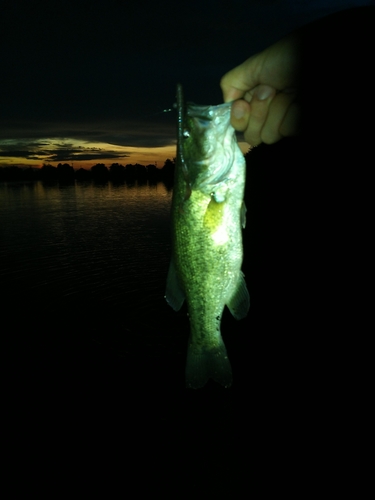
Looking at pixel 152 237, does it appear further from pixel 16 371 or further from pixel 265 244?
pixel 16 371

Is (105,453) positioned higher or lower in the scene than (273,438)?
lower

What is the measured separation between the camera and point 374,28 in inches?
92.3

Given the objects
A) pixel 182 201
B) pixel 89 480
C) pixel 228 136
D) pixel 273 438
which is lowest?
pixel 89 480

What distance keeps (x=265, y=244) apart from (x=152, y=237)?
659 cm

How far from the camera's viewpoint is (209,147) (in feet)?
7.24

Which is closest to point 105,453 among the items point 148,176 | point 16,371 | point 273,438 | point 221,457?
point 221,457

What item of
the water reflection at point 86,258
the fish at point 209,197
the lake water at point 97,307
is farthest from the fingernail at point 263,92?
the water reflection at point 86,258

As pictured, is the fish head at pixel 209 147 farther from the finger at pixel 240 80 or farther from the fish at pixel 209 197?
the finger at pixel 240 80

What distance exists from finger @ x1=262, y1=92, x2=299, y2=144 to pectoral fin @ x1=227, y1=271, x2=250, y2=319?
1687 mm

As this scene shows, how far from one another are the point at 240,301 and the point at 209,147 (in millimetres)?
1133

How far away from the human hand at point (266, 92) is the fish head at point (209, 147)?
0.66 meters

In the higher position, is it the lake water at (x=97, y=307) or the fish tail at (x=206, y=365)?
the fish tail at (x=206, y=365)

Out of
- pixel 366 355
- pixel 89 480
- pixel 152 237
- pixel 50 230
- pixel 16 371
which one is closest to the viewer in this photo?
pixel 89 480

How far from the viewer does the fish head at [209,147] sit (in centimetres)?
220
